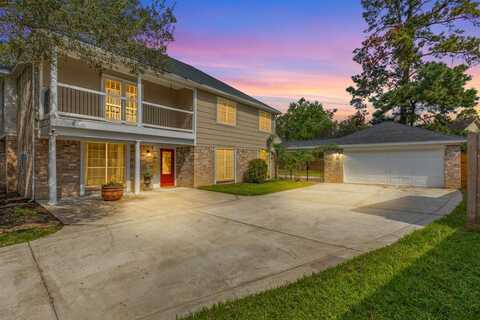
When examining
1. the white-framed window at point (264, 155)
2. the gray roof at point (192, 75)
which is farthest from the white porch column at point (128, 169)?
the white-framed window at point (264, 155)

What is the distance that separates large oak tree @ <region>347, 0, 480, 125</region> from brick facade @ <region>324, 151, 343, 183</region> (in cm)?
682

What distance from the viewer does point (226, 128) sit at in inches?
561

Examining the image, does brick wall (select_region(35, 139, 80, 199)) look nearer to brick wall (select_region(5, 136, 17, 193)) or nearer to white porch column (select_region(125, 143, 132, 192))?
white porch column (select_region(125, 143, 132, 192))

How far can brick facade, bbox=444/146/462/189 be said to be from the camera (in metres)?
12.8

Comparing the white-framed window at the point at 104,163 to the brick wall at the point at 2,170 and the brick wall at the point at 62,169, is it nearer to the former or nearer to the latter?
the brick wall at the point at 62,169

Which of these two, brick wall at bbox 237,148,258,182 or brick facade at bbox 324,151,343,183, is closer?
brick wall at bbox 237,148,258,182

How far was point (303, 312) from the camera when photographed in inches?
94.4

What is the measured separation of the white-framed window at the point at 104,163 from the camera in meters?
10.0

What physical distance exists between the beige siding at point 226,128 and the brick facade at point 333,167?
15.0 feet

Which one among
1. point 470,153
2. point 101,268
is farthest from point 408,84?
point 101,268

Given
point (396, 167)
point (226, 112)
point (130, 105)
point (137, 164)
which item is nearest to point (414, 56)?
point (396, 167)

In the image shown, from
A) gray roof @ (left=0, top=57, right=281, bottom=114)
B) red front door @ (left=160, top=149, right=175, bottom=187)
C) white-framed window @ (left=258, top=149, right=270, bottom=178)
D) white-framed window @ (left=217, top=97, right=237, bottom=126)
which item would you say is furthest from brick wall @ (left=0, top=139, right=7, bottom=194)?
white-framed window @ (left=258, top=149, right=270, bottom=178)

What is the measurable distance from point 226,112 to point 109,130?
23.1 ft

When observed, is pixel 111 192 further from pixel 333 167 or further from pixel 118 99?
pixel 333 167
